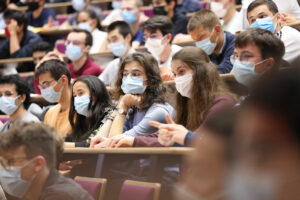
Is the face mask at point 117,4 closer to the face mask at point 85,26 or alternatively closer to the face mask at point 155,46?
the face mask at point 85,26

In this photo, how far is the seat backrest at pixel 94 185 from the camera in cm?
157

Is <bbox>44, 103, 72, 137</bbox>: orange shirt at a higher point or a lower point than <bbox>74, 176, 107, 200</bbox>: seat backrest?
lower

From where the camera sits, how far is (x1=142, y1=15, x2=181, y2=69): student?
9.08 feet

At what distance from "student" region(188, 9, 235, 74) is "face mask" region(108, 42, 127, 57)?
689 millimetres

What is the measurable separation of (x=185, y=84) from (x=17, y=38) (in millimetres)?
2350

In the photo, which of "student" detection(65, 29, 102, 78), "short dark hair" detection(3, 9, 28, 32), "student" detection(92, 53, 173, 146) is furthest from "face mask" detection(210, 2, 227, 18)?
"short dark hair" detection(3, 9, 28, 32)

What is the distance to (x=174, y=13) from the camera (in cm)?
353

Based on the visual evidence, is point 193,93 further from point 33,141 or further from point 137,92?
point 33,141

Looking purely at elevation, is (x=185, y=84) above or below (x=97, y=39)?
above

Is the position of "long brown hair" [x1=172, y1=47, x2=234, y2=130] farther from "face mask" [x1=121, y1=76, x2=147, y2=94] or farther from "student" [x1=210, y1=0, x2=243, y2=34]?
"student" [x1=210, y1=0, x2=243, y2=34]

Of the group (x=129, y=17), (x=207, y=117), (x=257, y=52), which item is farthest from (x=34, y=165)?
(x=129, y=17)

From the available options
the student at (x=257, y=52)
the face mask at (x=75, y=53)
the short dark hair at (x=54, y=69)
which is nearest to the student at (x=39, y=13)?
the face mask at (x=75, y=53)

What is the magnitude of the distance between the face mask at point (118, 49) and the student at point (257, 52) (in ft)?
4.79

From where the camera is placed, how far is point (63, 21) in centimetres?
446
